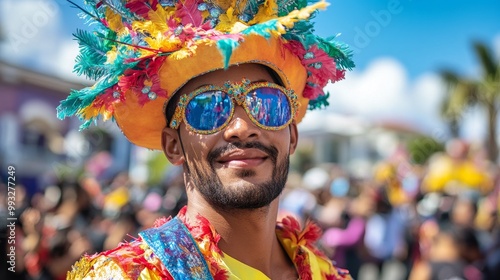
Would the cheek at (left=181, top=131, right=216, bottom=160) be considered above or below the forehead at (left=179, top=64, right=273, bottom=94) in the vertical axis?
below

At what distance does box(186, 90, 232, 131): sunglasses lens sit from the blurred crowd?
8.92ft

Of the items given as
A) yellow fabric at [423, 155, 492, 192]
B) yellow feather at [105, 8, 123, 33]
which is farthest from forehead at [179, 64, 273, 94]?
yellow fabric at [423, 155, 492, 192]

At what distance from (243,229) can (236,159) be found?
0.29 metres

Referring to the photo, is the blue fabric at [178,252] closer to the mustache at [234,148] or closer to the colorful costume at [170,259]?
the colorful costume at [170,259]

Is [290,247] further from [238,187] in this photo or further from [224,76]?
[224,76]

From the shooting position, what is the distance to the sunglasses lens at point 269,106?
2.11 metres

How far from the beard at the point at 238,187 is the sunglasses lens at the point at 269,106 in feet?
0.32

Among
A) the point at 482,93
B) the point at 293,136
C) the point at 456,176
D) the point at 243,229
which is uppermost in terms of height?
the point at 482,93

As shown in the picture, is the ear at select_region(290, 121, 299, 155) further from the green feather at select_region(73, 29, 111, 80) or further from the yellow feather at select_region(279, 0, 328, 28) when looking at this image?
the green feather at select_region(73, 29, 111, 80)

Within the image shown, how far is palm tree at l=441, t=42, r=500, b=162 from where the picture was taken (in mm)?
18016

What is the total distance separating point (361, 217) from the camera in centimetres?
683

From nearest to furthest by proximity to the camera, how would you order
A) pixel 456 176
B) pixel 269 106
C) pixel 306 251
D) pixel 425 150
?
pixel 269 106, pixel 306 251, pixel 456 176, pixel 425 150

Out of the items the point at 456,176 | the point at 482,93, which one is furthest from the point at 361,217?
the point at 482,93

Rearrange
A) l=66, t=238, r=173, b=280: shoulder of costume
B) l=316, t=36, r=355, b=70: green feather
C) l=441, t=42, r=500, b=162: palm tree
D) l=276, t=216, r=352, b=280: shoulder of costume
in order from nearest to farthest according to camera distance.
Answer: l=66, t=238, r=173, b=280: shoulder of costume → l=316, t=36, r=355, b=70: green feather → l=276, t=216, r=352, b=280: shoulder of costume → l=441, t=42, r=500, b=162: palm tree
